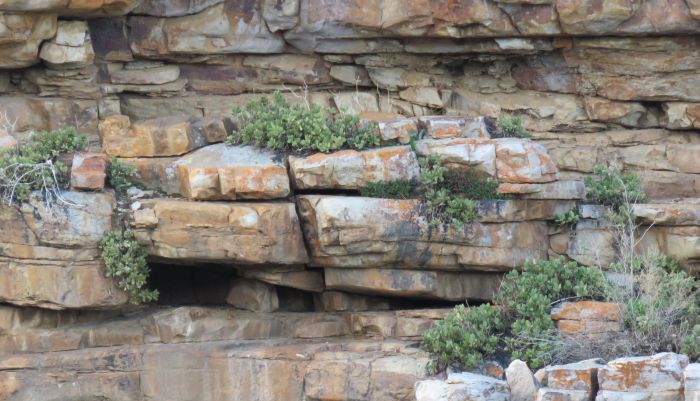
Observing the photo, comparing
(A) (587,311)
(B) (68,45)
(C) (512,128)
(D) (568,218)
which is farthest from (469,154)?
(B) (68,45)

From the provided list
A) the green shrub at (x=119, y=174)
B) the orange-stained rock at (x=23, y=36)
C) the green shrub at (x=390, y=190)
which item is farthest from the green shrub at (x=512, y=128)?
the orange-stained rock at (x=23, y=36)

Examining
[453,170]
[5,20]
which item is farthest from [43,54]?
[453,170]

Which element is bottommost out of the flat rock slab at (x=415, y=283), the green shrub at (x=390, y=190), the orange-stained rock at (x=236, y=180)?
the flat rock slab at (x=415, y=283)

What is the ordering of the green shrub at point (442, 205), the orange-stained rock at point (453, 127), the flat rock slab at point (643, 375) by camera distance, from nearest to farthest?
the flat rock slab at point (643, 375), the green shrub at point (442, 205), the orange-stained rock at point (453, 127)

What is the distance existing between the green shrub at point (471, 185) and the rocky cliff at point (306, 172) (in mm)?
94

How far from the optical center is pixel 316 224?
11.7 metres

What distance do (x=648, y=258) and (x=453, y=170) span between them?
183 cm

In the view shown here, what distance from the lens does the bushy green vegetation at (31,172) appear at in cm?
1175

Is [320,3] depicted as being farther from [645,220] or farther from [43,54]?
[645,220]

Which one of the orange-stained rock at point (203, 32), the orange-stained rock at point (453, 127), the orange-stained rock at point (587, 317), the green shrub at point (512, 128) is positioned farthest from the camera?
the orange-stained rock at point (203, 32)

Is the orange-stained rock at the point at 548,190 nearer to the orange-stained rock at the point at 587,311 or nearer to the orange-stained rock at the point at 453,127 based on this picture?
the orange-stained rock at the point at 453,127

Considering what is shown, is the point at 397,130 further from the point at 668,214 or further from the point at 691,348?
the point at 691,348

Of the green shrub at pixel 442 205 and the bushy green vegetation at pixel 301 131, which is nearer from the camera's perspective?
the green shrub at pixel 442 205

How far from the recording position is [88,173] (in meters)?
11.9
